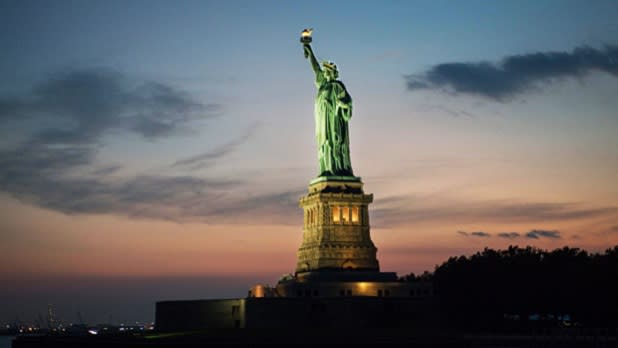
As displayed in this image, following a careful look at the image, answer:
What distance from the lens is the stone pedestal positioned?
65250 millimetres

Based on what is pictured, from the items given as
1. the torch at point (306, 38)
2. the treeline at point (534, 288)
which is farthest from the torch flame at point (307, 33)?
the treeline at point (534, 288)

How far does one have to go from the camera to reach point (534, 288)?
75.8 m

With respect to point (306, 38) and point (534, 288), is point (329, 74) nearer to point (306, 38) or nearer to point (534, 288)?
point (306, 38)

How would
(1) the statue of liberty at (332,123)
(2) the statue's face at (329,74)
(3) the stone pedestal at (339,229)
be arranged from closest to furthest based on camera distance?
(3) the stone pedestal at (339,229)
(1) the statue of liberty at (332,123)
(2) the statue's face at (329,74)

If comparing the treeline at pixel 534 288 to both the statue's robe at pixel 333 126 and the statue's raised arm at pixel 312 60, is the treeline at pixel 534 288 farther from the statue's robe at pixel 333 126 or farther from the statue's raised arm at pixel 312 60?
the statue's raised arm at pixel 312 60

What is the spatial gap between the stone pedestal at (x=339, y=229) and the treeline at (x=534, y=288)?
7.98m

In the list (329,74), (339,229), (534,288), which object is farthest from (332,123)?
(534,288)

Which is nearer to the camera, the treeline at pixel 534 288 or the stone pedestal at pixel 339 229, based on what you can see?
the stone pedestal at pixel 339 229

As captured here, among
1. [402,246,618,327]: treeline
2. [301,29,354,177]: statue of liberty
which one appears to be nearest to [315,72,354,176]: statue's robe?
[301,29,354,177]: statue of liberty

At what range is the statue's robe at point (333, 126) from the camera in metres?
68.8

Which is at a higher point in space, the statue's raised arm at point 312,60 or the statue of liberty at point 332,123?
the statue's raised arm at point 312,60

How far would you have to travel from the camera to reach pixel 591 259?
79375 millimetres

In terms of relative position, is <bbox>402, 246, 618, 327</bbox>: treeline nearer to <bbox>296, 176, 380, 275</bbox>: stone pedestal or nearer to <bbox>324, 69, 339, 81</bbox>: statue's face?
<bbox>296, 176, 380, 275</bbox>: stone pedestal

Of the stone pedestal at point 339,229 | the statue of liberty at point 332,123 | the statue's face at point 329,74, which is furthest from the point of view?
the statue's face at point 329,74
